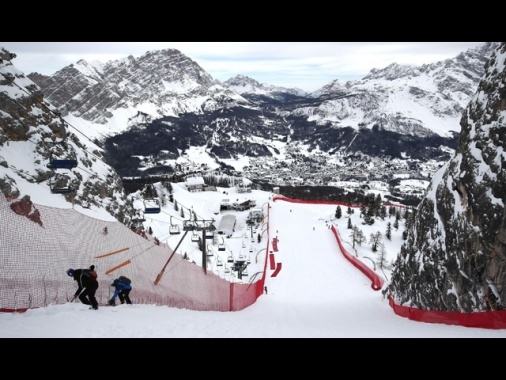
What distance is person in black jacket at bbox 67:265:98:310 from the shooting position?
33.3ft

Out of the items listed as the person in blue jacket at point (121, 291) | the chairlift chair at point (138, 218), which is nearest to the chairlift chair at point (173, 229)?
the chairlift chair at point (138, 218)

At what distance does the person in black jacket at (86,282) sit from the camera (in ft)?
33.3

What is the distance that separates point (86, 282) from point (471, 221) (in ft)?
41.6

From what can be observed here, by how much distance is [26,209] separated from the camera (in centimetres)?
1042

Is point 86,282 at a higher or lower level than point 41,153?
lower

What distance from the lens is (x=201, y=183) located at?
14200 cm

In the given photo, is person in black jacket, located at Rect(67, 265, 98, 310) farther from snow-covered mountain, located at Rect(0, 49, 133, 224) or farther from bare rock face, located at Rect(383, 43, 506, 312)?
snow-covered mountain, located at Rect(0, 49, 133, 224)

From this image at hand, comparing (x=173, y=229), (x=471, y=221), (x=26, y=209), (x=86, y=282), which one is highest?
(x=26, y=209)

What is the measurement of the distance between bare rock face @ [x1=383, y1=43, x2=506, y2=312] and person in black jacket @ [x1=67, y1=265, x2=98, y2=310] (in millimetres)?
11715

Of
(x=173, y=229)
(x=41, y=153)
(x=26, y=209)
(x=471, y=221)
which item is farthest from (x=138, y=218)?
(x=471, y=221)

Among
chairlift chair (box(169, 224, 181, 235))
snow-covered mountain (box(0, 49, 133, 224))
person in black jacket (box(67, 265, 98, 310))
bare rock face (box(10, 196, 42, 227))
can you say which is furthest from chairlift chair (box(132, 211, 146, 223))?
person in black jacket (box(67, 265, 98, 310))

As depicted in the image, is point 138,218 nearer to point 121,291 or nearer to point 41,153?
point 41,153
